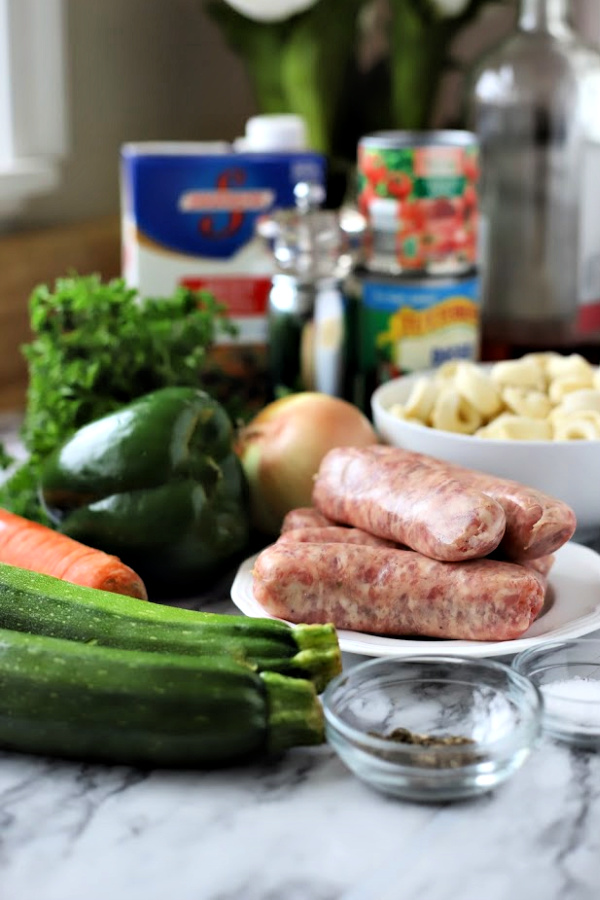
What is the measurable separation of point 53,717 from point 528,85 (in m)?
1.04

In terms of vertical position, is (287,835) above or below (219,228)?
below

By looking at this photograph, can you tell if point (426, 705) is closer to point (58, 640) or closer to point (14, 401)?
point (58, 640)

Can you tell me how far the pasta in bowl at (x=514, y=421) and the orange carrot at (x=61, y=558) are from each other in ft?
1.04

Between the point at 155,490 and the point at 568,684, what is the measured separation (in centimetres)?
37

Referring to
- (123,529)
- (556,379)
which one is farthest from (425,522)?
(556,379)

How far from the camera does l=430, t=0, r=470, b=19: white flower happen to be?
1562 millimetres

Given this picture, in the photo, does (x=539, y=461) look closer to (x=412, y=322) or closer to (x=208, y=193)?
(x=412, y=322)

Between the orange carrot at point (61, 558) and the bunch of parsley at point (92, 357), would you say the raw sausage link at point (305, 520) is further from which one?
the bunch of parsley at point (92, 357)

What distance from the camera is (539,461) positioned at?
1.04 m

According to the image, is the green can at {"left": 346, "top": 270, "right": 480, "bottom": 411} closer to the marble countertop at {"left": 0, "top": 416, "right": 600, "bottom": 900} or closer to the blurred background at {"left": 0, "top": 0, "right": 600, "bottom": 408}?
the blurred background at {"left": 0, "top": 0, "right": 600, "bottom": 408}

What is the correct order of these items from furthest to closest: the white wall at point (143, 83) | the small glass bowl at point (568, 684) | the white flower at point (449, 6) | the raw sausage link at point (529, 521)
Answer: the white wall at point (143, 83) < the white flower at point (449, 6) < the raw sausage link at point (529, 521) < the small glass bowl at point (568, 684)

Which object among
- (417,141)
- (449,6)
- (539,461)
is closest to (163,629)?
(539,461)

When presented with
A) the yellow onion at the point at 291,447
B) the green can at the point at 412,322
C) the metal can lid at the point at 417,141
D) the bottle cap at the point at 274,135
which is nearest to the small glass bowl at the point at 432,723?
the yellow onion at the point at 291,447

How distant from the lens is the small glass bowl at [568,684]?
747mm
